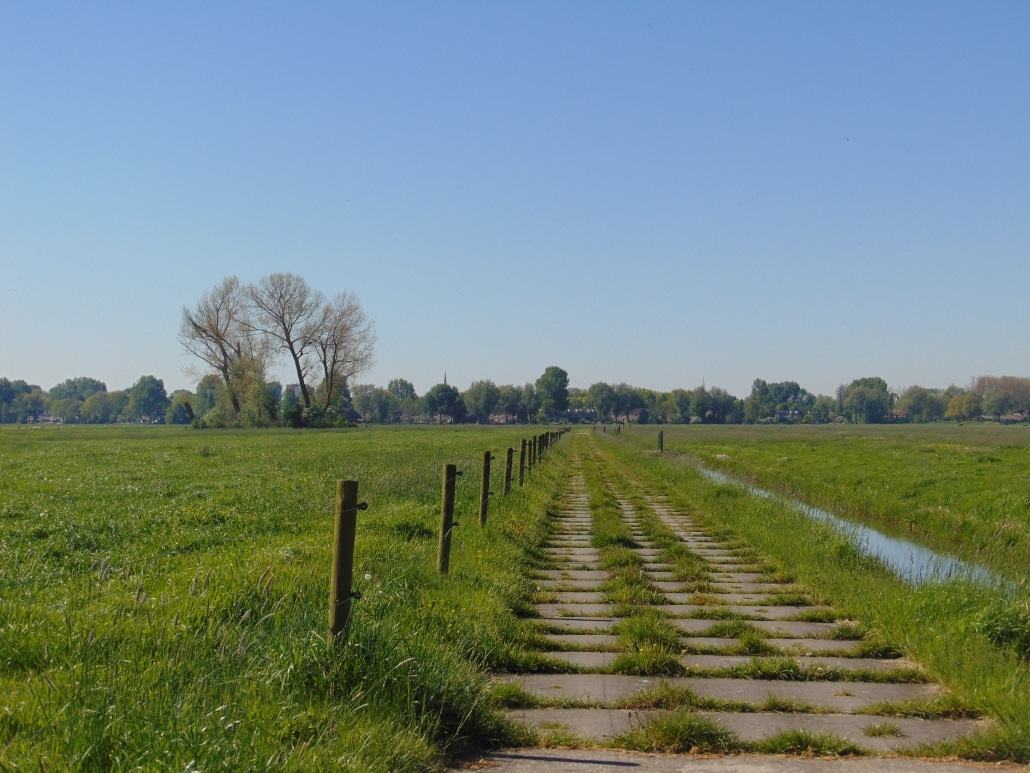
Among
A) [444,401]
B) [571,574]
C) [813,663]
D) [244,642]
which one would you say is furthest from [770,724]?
[444,401]

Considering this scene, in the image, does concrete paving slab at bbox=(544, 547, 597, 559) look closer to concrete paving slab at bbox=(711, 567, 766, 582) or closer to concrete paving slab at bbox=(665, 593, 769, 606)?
concrete paving slab at bbox=(711, 567, 766, 582)

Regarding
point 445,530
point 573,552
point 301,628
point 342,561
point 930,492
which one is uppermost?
point 342,561

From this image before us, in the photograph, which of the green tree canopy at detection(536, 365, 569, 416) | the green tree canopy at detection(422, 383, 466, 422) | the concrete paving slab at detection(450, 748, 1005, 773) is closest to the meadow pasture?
the concrete paving slab at detection(450, 748, 1005, 773)

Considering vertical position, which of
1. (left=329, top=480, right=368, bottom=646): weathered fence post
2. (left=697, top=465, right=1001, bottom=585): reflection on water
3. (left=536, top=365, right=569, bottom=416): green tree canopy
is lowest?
(left=697, top=465, right=1001, bottom=585): reflection on water

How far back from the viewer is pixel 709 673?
6145mm

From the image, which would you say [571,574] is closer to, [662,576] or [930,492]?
[662,576]

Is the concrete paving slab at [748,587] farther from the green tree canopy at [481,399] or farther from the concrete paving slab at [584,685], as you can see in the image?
the green tree canopy at [481,399]

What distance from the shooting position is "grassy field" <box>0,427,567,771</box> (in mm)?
3695

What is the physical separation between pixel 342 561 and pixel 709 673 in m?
2.68

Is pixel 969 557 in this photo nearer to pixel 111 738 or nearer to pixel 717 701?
pixel 717 701

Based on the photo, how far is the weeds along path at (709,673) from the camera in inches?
193

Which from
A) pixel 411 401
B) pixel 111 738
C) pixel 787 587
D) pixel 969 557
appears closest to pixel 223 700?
pixel 111 738

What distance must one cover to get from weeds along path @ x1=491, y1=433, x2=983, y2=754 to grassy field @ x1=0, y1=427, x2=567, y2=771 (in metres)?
0.46

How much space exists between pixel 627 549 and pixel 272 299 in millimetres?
70704
